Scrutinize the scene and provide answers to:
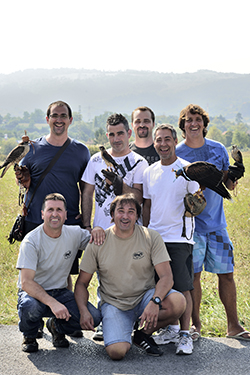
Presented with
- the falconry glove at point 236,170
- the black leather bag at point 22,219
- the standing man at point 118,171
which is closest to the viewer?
the falconry glove at point 236,170

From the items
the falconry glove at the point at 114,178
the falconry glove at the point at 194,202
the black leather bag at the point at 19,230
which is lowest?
the black leather bag at the point at 19,230

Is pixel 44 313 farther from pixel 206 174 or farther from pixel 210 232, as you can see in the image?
pixel 206 174

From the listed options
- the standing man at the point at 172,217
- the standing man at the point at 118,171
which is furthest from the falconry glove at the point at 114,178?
the standing man at the point at 172,217

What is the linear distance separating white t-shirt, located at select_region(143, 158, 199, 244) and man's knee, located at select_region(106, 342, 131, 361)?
3.86 feet

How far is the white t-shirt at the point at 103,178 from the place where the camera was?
443cm

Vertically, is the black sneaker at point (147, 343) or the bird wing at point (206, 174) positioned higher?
the bird wing at point (206, 174)

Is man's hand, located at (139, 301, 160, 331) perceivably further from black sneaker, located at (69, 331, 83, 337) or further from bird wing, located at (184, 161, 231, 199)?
bird wing, located at (184, 161, 231, 199)

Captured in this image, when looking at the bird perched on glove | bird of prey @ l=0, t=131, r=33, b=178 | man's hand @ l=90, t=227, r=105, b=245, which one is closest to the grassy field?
the bird perched on glove

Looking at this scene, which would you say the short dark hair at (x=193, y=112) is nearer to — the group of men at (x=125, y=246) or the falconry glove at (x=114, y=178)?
the group of men at (x=125, y=246)

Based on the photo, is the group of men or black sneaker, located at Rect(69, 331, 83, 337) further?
black sneaker, located at Rect(69, 331, 83, 337)

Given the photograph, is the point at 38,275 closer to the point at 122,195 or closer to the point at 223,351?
the point at 122,195

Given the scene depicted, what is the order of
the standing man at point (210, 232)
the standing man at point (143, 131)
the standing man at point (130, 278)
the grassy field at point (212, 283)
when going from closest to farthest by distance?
the standing man at point (130, 278)
the standing man at point (210, 232)
the grassy field at point (212, 283)
the standing man at point (143, 131)

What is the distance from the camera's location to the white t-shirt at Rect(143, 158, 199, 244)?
4188mm

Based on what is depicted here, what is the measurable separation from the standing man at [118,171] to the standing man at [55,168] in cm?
28
